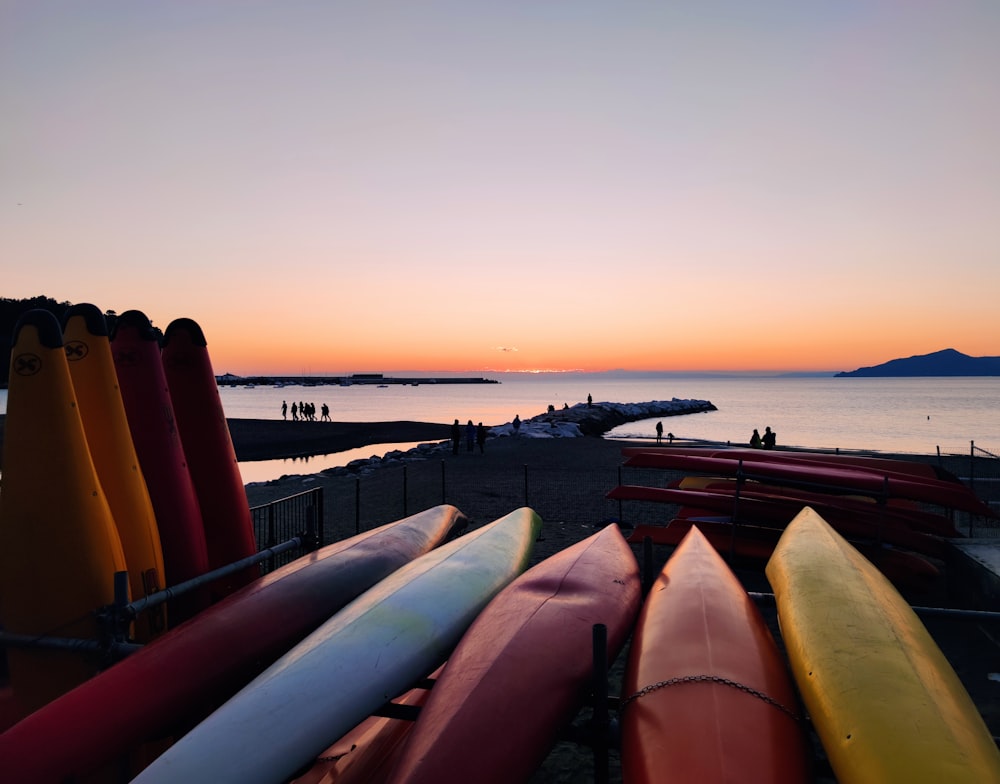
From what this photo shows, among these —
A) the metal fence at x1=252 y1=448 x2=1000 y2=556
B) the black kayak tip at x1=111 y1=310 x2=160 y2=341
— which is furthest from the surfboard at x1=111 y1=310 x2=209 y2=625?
the metal fence at x1=252 y1=448 x2=1000 y2=556

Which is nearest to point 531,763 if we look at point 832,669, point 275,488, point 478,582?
point 832,669

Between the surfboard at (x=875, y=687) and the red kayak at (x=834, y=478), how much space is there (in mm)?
3050

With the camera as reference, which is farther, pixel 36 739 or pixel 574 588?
pixel 574 588

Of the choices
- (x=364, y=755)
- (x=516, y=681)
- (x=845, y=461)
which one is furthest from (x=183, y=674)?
(x=845, y=461)

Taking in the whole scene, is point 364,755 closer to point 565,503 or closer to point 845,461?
point 845,461

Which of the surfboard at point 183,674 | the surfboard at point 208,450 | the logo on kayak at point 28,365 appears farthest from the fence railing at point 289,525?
the logo on kayak at point 28,365

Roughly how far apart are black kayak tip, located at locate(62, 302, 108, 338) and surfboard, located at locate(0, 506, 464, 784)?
2463 millimetres

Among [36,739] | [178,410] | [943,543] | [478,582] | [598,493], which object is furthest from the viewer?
[598,493]

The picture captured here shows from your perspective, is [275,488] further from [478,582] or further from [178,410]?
[478,582]

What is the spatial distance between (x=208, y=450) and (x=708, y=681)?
4.92 meters

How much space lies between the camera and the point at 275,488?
765 inches

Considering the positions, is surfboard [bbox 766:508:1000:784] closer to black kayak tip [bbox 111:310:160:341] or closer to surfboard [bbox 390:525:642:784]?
surfboard [bbox 390:525:642:784]

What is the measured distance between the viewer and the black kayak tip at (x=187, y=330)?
20.8 feet

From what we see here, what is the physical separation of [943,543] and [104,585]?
896cm
